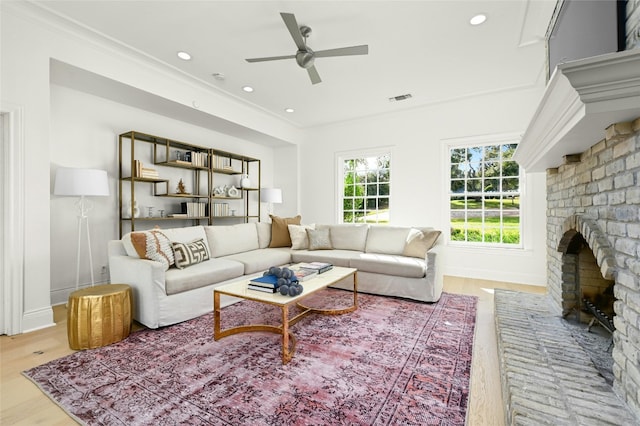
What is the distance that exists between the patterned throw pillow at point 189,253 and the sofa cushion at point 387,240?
217cm

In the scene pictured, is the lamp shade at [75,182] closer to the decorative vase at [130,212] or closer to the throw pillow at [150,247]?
the throw pillow at [150,247]

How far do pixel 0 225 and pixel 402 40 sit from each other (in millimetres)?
4092

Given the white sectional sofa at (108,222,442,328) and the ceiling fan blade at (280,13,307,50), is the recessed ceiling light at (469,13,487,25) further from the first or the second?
the white sectional sofa at (108,222,442,328)

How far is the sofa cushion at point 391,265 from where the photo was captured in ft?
10.7

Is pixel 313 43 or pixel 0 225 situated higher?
pixel 313 43

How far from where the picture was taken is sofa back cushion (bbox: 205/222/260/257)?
3.72m

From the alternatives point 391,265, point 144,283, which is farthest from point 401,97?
point 144,283

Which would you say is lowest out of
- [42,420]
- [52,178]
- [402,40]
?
[42,420]

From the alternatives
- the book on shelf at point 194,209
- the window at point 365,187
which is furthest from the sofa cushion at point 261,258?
the window at point 365,187

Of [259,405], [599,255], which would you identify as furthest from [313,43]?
[259,405]

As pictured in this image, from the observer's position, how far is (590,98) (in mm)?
1073

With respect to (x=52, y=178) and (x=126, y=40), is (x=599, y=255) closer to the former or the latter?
(x=126, y=40)

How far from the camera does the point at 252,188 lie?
5.45 metres

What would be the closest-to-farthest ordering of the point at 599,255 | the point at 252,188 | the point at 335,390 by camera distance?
1. the point at 599,255
2. the point at 335,390
3. the point at 252,188
